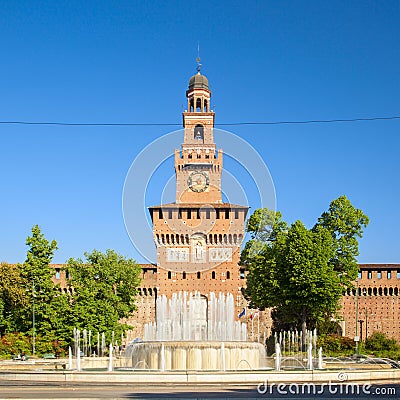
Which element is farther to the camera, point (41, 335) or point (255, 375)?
point (41, 335)

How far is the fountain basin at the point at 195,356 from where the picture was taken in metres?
24.2

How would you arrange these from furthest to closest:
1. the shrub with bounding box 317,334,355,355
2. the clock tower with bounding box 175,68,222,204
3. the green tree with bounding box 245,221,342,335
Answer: the clock tower with bounding box 175,68,222,204 < the shrub with bounding box 317,334,355,355 < the green tree with bounding box 245,221,342,335

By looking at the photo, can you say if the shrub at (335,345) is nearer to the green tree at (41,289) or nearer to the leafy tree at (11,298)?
Result: the green tree at (41,289)

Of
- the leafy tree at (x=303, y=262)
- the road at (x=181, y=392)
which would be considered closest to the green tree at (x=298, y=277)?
the leafy tree at (x=303, y=262)

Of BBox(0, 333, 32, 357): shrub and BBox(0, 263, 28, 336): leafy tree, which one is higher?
BBox(0, 263, 28, 336): leafy tree

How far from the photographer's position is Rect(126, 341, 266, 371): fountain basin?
24.2 m

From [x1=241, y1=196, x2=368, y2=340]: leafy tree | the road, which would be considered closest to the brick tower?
[x1=241, y1=196, x2=368, y2=340]: leafy tree

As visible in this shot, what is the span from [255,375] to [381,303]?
42.7m

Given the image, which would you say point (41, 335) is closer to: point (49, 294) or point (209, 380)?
point (49, 294)

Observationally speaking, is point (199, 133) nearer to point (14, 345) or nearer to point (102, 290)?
point (102, 290)

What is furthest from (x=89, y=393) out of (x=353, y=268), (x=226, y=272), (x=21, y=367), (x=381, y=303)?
(x=381, y=303)

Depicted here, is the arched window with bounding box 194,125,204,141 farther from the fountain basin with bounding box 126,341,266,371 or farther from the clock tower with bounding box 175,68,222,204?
the fountain basin with bounding box 126,341,266,371

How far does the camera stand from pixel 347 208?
44188mm

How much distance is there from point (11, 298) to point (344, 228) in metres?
20.6
